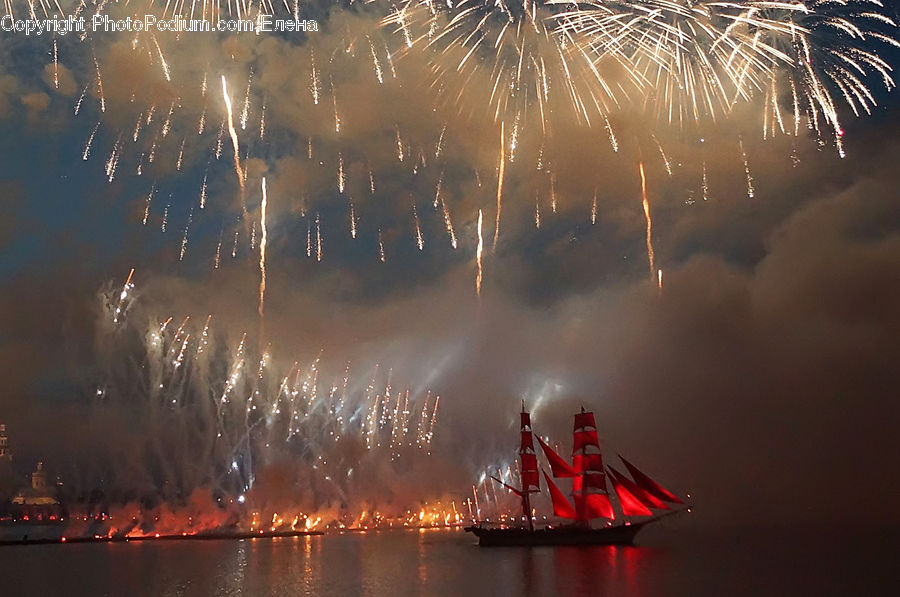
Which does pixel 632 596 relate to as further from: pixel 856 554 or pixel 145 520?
pixel 145 520

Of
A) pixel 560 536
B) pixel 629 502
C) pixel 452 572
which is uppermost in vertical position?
pixel 629 502

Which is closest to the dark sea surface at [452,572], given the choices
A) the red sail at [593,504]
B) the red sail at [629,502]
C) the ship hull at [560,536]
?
the red sail at [629,502]

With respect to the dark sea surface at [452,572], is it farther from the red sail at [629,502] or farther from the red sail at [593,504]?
the red sail at [593,504]

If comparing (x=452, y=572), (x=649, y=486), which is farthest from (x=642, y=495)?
(x=452, y=572)

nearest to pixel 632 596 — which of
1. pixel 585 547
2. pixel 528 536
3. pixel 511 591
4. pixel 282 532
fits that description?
pixel 511 591

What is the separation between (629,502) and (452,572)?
174ft

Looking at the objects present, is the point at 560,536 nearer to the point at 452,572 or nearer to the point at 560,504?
the point at 560,504

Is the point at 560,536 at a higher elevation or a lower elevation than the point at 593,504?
lower

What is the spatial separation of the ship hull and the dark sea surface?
1172 cm

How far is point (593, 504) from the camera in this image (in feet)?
449

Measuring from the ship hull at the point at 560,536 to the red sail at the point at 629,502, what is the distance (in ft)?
30.2

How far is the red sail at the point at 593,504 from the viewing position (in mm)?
136000

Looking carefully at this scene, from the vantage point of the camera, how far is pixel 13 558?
11988cm

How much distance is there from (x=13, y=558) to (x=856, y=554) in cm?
12138
